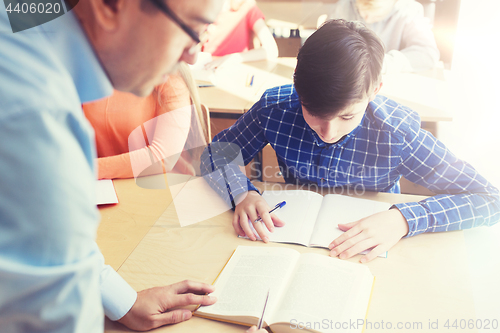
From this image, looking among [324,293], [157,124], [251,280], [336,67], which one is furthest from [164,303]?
[157,124]

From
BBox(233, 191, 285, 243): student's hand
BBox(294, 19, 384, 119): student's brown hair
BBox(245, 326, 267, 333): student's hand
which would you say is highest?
BBox(294, 19, 384, 119): student's brown hair

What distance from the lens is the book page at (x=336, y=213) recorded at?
917 mm

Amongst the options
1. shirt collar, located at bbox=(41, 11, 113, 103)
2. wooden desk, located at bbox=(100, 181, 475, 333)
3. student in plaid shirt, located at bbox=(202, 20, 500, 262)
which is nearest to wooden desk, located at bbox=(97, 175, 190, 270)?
wooden desk, located at bbox=(100, 181, 475, 333)

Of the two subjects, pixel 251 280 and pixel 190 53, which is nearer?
pixel 190 53

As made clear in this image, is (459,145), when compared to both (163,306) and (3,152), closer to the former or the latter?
(163,306)

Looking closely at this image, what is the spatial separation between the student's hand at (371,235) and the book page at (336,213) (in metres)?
0.03

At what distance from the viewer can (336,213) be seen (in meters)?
1.00

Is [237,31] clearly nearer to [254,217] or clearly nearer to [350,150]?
[350,150]

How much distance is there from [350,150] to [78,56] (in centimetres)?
96

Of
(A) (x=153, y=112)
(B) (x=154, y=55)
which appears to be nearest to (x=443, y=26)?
(A) (x=153, y=112)

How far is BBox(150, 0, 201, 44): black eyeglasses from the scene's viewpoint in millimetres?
301

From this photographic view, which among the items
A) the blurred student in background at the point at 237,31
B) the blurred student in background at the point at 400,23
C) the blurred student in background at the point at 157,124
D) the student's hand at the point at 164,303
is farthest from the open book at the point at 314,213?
the blurred student in background at the point at 237,31

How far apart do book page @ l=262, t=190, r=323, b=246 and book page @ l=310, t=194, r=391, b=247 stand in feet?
0.06

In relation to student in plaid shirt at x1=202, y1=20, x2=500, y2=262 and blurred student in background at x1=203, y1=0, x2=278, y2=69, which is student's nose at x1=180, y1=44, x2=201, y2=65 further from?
blurred student in background at x1=203, y1=0, x2=278, y2=69
